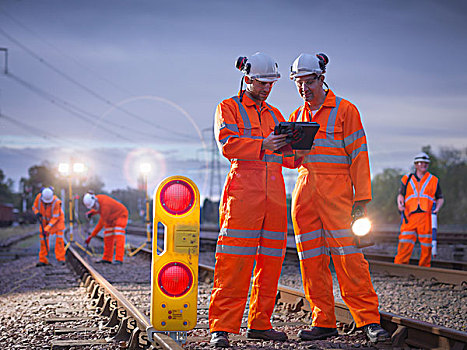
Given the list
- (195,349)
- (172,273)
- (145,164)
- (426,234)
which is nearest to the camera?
(172,273)

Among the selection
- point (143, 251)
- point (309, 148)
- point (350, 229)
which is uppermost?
point (309, 148)

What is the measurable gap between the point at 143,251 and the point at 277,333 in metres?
11.5

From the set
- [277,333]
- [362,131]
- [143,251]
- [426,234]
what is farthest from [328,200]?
[143,251]

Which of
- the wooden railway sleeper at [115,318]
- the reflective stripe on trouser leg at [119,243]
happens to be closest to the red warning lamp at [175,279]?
the wooden railway sleeper at [115,318]

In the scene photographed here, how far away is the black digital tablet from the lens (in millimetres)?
4219

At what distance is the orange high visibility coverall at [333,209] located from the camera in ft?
14.4

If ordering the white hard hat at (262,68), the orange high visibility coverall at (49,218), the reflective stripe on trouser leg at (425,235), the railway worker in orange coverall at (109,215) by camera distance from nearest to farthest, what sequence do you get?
the white hard hat at (262,68), the reflective stripe on trouser leg at (425,235), the railway worker in orange coverall at (109,215), the orange high visibility coverall at (49,218)

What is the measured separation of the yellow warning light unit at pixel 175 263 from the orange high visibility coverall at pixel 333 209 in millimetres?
1188

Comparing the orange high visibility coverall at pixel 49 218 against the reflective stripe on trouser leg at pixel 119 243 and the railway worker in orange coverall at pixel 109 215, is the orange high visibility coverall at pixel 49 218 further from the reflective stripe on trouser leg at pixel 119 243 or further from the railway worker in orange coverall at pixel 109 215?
the reflective stripe on trouser leg at pixel 119 243

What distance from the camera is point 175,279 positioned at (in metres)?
3.64

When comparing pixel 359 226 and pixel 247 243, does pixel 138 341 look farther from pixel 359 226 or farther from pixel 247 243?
pixel 359 226

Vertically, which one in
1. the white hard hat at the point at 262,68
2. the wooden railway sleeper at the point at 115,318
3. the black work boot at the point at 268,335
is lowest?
the wooden railway sleeper at the point at 115,318

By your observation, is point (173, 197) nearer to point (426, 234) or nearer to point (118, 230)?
point (426, 234)

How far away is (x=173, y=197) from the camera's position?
3678mm
